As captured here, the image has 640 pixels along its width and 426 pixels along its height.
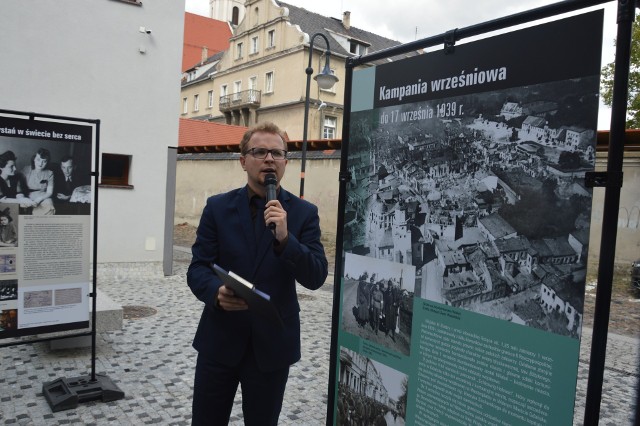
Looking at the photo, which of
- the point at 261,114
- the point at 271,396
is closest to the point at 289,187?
the point at 271,396

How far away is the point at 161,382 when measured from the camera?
4.91m

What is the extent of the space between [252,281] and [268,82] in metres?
39.7

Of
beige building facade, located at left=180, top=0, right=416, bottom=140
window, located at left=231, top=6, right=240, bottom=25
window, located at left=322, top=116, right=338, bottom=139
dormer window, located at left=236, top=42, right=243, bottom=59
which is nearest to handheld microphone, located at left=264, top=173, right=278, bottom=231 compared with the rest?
beige building facade, located at left=180, top=0, right=416, bottom=140

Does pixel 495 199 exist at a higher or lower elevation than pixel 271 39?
lower

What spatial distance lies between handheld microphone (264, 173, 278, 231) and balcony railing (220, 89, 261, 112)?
39238 millimetres

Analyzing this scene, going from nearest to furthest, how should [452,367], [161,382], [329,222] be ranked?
[452,367] → [161,382] → [329,222]

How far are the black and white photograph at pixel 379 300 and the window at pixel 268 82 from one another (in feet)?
127

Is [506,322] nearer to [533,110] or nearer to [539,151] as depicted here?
[539,151]

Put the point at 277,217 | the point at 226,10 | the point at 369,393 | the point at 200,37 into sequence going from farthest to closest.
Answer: the point at 226,10, the point at 200,37, the point at 369,393, the point at 277,217

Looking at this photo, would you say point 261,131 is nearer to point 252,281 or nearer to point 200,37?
point 252,281

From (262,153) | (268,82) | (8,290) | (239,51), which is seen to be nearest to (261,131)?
(262,153)

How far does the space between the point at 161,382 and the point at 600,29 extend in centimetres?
460

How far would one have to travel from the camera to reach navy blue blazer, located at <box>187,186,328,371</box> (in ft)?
7.83

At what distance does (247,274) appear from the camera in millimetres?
2418
